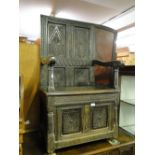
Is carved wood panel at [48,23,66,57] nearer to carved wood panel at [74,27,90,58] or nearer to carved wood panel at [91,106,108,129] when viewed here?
carved wood panel at [74,27,90,58]

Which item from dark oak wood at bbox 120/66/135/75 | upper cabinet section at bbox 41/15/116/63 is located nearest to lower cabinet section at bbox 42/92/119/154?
dark oak wood at bbox 120/66/135/75

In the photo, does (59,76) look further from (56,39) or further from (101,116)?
(101,116)

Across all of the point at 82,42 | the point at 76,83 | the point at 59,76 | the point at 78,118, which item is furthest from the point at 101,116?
the point at 82,42

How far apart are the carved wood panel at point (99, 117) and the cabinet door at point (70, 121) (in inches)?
5.8

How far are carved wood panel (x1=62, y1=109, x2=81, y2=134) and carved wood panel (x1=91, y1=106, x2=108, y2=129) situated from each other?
0.17 m

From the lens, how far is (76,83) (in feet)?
6.81

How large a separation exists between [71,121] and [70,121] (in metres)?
0.01

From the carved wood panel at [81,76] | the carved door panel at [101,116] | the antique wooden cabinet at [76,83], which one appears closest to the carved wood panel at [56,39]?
the antique wooden cabinet at [76,83]

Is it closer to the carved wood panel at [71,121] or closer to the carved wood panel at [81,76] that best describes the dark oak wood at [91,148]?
the carved wood panel at [71,121]

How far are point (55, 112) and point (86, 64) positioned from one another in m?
0.91
